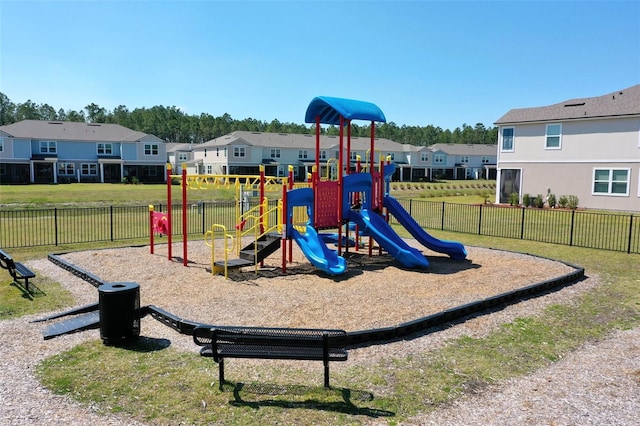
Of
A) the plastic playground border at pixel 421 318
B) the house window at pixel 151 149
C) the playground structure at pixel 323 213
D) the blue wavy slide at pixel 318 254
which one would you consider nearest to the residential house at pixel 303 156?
the house window at pixel 151 149

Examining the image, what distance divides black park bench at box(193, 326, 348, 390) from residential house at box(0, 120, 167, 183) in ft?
188

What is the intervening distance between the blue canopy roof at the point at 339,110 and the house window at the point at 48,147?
175ft

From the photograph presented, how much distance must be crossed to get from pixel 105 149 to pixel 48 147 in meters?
6.18

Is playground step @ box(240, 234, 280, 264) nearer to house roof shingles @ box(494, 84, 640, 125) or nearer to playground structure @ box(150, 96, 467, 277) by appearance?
playground structure @ box(150, 96, 467, 277)

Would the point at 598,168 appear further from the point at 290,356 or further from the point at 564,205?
the point at 290,356

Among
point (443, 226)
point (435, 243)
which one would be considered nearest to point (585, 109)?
point (443, 226)

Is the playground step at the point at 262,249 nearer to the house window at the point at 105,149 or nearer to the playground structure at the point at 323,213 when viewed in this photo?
the playground structure at the point at 323,213

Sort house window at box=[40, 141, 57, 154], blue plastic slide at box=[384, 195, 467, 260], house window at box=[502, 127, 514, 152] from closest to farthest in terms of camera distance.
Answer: blue plastic slide at box=[384, 195, 467, 260], house window at box=[502, 127, 514, 152], house window at box=[40, 141, 57, 154]

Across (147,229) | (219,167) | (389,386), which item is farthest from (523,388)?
(219,167)

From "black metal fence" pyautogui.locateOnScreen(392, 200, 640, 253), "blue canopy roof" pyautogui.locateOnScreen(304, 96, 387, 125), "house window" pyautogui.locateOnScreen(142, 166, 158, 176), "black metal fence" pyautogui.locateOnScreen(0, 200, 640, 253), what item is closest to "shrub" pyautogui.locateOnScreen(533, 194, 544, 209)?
"black metal fence" pyautogui.locateOnScreen(392, 200, 640, 253)

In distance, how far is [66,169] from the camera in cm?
5778

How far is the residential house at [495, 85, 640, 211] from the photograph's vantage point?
93.3 ft

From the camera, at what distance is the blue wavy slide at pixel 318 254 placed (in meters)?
11.5

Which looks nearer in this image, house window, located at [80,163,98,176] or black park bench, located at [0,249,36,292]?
black park bench, located at [0,249,36,292]
